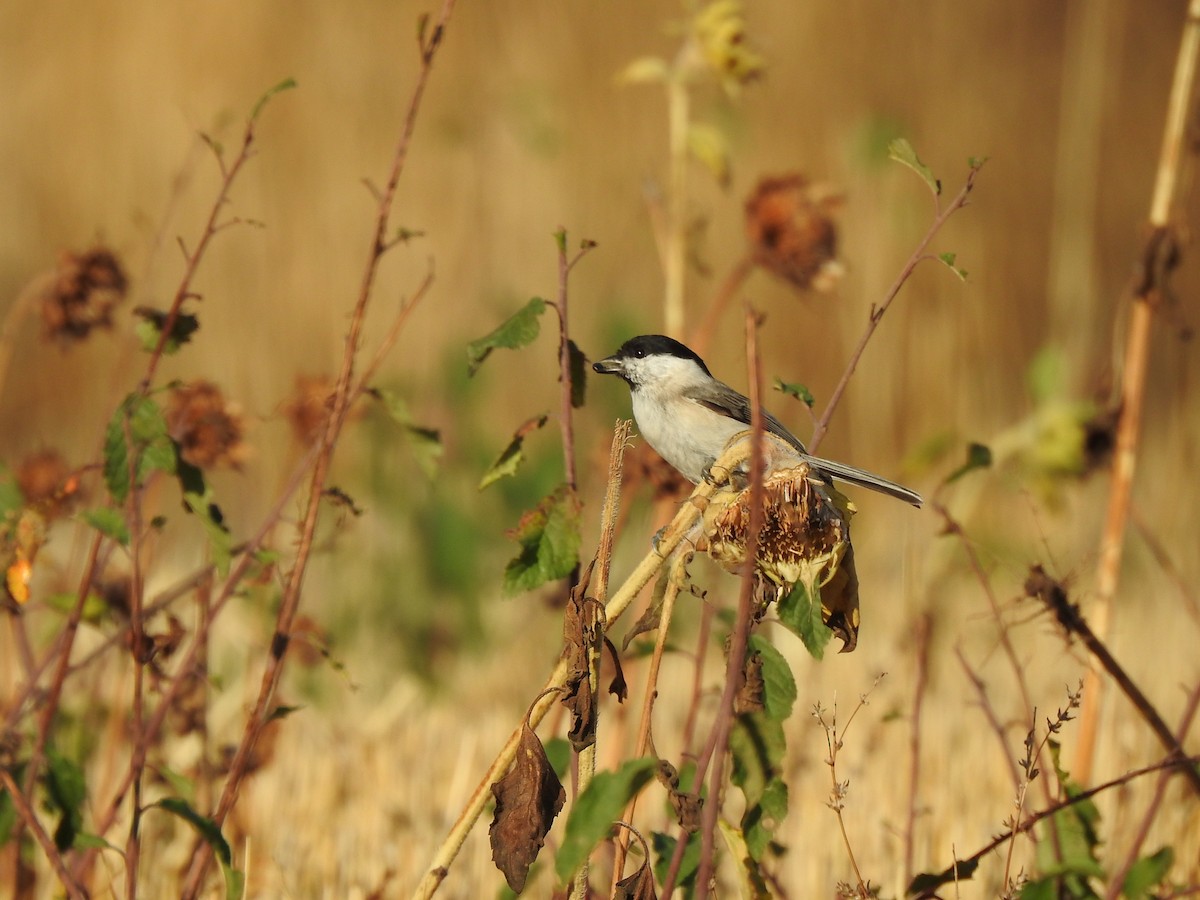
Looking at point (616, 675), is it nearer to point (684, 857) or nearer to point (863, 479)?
point (684, 857)

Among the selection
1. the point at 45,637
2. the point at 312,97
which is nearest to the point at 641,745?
the point at 45,637

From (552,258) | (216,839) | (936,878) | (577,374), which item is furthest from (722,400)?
(552,258)

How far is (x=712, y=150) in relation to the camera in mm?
2332

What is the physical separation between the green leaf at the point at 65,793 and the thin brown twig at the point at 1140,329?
4.42 ft

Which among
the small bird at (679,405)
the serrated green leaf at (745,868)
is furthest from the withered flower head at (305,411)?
the serrated green leaf at (745,868)

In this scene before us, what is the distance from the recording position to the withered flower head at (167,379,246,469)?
1995mm

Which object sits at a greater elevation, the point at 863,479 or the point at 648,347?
the point at 648,347

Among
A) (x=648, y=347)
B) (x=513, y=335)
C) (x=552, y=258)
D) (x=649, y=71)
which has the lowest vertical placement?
(x=513, y=335)

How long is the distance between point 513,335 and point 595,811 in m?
0.50

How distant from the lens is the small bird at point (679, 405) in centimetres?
209

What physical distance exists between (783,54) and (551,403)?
262 centimetres

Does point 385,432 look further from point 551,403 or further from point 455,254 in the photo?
point 455,254

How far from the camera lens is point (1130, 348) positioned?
207 centimetres

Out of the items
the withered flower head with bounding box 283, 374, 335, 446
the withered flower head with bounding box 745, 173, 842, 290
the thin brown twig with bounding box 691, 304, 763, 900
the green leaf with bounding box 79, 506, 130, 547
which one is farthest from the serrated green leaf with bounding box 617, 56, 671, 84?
the thin brown twig with bounding box 691, 304, 763, 900
